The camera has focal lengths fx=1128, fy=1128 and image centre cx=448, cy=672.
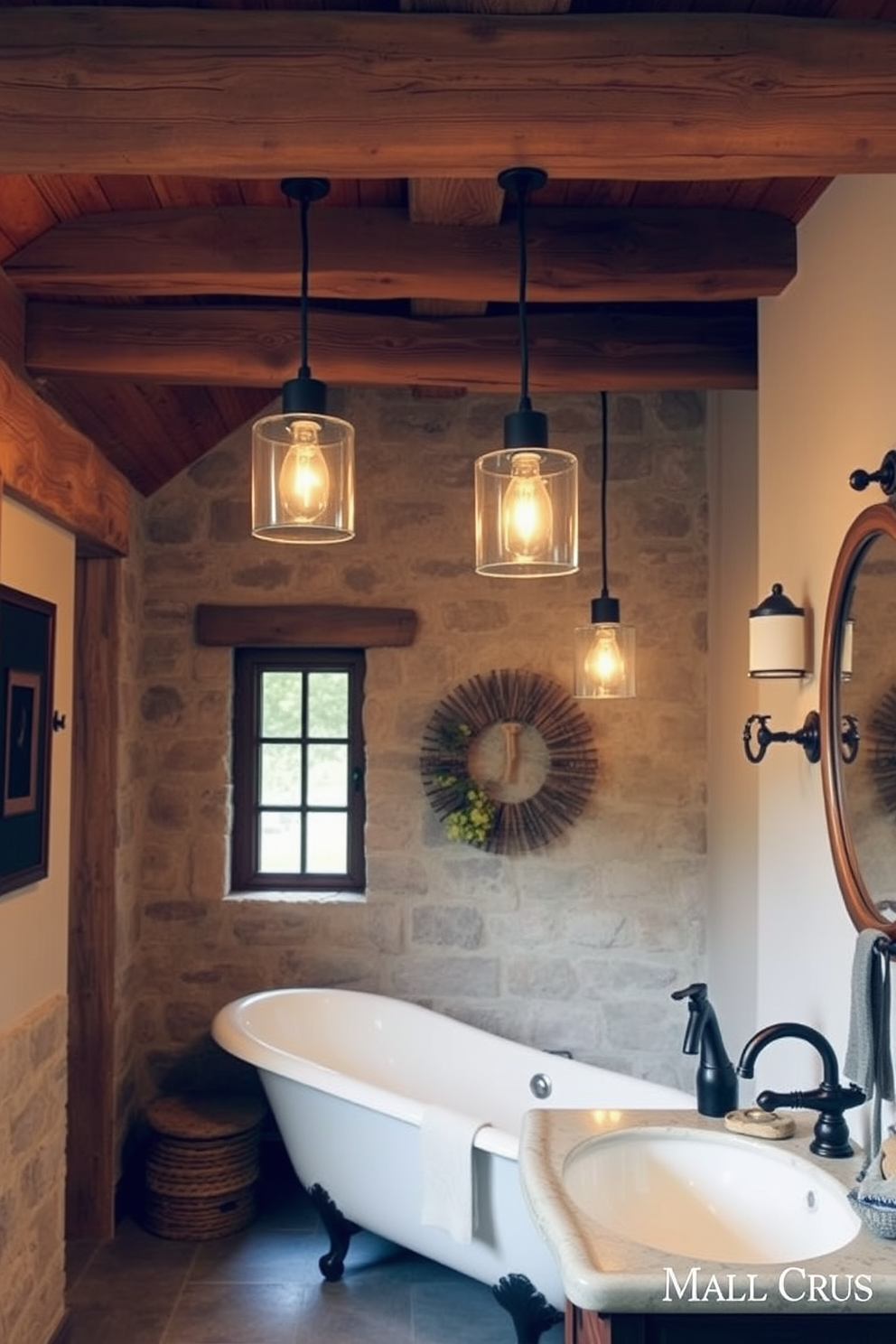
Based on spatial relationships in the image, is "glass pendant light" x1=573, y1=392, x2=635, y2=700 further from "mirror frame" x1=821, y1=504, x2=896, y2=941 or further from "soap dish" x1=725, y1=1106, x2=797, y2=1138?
"soap dish" x1=725, y1=1106, x2=797, y2=1138

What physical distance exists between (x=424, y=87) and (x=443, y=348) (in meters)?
1.26

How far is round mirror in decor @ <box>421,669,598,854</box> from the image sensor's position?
13.2 ft

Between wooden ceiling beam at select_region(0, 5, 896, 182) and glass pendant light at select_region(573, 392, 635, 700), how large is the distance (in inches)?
70.1

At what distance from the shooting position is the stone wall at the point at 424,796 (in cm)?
406

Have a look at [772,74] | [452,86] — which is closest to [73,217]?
[452,86]

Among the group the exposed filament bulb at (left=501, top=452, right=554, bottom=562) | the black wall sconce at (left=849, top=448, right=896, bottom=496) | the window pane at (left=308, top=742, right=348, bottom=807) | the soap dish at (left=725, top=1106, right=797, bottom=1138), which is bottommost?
the soap dish at (left=725, top=1106, right=797, bottom=1138)

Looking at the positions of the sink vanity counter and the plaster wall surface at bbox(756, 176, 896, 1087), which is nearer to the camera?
the sink vanity counter

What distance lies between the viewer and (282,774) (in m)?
4.20

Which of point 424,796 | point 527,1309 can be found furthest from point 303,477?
point 424,796

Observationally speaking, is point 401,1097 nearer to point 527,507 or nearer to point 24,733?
point 24,733

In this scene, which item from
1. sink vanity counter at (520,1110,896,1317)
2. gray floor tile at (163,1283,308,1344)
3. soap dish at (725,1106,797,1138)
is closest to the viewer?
sink vanity counter at (520,1110,896,1317)

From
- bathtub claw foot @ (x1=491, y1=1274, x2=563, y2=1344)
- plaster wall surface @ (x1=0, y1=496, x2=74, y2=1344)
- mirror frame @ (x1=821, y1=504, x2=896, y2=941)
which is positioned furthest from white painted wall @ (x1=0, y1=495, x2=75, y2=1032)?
mirror frame @ (x1=821, y1=504, x2=896, y2=941)

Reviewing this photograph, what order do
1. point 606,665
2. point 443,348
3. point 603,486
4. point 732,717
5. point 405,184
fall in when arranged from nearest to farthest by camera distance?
point 405,184 → point 443,348 → point 606,665 → point 732,717 → point 603,486

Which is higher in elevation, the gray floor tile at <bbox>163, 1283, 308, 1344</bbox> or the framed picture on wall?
the framed picture on wall
